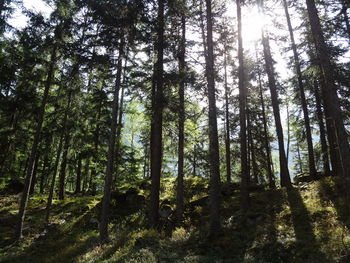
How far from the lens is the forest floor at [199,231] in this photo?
8750 mm

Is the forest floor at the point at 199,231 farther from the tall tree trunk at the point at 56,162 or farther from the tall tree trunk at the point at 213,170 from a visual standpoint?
the tall tree trunk at the point at 56,162

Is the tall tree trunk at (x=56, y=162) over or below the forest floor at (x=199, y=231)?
over

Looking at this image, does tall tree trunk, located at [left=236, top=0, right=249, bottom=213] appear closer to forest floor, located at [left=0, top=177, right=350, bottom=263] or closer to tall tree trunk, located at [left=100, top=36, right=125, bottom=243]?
forest floor, located at [left=0, top=177, right=350, bottom=263]

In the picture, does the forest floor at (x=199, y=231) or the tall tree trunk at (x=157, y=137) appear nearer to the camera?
the forest floor at (x=199, y=231)

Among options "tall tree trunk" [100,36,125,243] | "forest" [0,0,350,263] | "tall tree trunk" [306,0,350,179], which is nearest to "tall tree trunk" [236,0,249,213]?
"forest" [0,0,350,263]

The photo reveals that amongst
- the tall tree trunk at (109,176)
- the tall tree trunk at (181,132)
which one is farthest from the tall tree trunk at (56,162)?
the tall tree trunk at (181,132)

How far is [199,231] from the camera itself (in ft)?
39.6

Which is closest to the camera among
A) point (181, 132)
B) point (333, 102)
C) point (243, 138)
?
point (333, 102)

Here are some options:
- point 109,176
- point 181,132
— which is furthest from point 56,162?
point 181,132

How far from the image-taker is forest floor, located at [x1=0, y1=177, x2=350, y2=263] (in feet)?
28.7

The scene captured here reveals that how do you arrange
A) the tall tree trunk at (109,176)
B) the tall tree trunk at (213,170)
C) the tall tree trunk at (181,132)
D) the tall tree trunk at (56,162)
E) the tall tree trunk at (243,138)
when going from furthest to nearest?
the tall tree trunk at (56,162) → the tall tree trunk at (181,132) → the tall tree trunk at (243,138) → the tall tree trunk at (109,176) → the tall tree trunk at (213,170)

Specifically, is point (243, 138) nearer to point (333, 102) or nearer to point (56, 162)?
point (333, 102)

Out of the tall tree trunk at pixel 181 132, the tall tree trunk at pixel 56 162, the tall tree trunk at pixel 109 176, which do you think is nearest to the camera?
the tall tree trunk at pixel 109 176

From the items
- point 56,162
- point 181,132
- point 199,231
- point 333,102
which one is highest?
point 181,132
